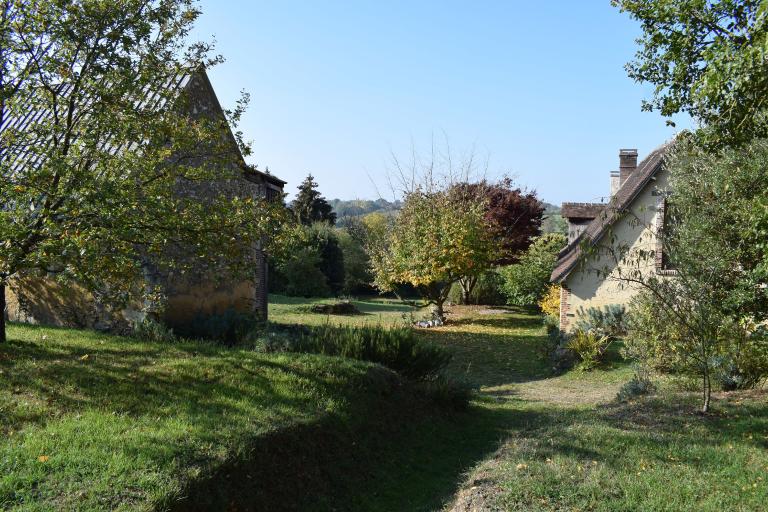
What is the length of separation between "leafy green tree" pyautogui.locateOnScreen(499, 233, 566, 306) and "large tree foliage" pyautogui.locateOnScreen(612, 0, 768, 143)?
17.8 meters

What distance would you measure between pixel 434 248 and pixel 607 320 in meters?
6.88

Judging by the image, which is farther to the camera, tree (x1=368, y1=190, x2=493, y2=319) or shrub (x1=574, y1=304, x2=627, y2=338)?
tree (x1=368, y1=190, x2=493, y2=319)

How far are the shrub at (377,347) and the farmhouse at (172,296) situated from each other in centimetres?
202

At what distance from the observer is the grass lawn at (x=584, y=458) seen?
5.77 meters

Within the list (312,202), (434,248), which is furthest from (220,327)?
(312,202)

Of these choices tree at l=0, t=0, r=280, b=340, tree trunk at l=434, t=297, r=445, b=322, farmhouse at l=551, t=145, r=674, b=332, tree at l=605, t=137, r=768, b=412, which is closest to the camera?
tree at l=0, t=0, r=280, b=340

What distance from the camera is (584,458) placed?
271 inches

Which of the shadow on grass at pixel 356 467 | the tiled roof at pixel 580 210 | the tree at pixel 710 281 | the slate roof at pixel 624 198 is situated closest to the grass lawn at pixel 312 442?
the shadow on grass at pixel 356 467

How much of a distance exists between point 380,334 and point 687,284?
4.78 metres

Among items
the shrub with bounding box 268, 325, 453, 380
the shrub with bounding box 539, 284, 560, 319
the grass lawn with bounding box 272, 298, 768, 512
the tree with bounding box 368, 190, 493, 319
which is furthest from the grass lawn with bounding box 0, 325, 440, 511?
the shrub with bounding box 539, 284, 560, 319

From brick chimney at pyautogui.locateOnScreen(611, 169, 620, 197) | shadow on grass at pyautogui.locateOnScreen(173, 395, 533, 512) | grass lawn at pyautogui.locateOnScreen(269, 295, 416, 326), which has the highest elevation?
brick chimney at pyautogui.locateOnScreen(611, 169, 620, 197)

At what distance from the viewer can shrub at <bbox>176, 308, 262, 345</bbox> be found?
1312 cm

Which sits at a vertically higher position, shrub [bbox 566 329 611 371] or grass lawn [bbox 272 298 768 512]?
shrub [bbox 566 329 611 371]

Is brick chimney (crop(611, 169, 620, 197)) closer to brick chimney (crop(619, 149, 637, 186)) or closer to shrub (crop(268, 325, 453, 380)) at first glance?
brick chimney (crop(619, 149, 637, 186))
